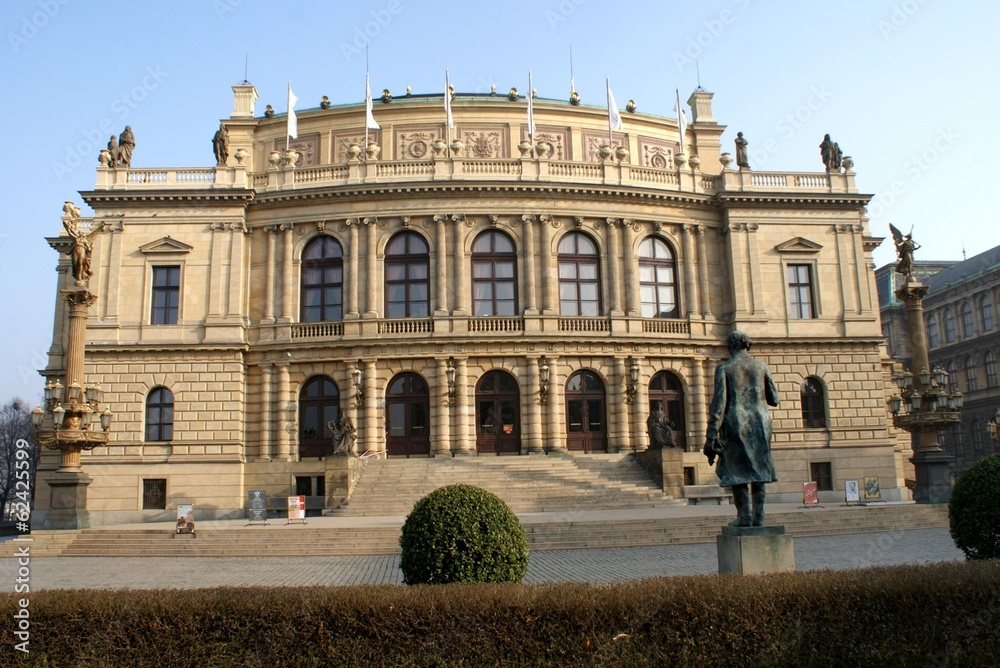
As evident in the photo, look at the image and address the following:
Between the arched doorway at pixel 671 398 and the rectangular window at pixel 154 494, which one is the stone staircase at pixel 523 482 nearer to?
the arched doorway at pixel 671 398

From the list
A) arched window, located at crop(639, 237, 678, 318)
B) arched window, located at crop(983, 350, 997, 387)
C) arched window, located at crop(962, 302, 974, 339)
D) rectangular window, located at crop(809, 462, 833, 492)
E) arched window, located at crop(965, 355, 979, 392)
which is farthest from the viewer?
arched window, located at crop(962, 302, 974, 339)

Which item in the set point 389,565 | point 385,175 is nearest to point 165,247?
point 385,175

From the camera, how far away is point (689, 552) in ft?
72.3

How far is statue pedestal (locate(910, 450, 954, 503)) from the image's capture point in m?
30.8

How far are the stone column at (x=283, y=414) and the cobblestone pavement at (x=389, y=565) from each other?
12.8m

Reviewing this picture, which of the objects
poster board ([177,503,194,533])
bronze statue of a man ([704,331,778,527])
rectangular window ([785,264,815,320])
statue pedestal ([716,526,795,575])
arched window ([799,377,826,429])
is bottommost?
poster board ([177,503,194,533])

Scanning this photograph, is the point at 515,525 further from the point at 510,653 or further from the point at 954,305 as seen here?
the point at 954,305

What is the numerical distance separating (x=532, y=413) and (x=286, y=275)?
1311 cm

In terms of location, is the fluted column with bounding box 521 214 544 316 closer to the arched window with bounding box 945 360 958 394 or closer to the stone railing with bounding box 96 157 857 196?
the stone railing with bounding box 96 157 857 196

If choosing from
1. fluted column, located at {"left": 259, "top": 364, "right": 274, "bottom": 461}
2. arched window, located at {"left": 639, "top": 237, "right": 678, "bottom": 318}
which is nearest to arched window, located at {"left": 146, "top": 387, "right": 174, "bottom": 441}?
fluted column, located at {"left": 259, "top": 364, "right": 274, "bottom": 461}

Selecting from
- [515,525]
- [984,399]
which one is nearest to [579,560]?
[515,525]

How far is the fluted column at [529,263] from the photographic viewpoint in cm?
3809

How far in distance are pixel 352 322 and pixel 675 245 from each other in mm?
15881

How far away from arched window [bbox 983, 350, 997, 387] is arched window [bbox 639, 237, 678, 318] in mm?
40132
